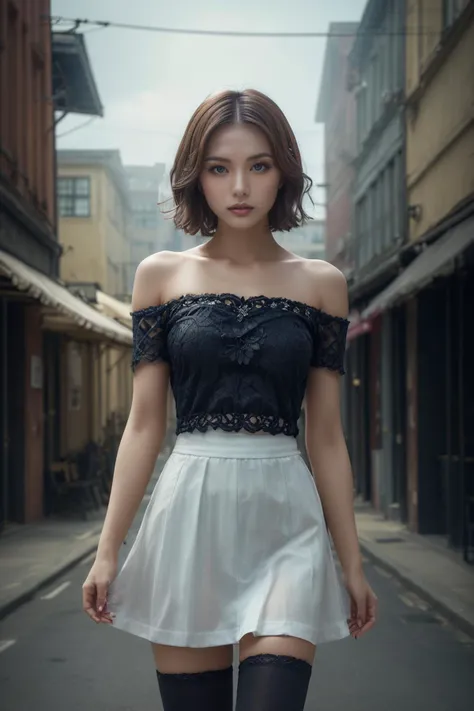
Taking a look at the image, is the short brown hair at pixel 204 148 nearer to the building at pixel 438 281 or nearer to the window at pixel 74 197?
the building at pixel 438 281

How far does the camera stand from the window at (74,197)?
4250 centimetres

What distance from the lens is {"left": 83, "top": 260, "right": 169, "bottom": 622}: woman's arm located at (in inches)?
119

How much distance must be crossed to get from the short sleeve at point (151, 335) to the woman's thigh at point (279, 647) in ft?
2.56

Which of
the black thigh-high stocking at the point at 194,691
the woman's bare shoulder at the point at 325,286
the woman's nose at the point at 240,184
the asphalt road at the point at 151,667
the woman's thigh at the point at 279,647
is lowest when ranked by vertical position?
the asphalt road at the point at 151,667

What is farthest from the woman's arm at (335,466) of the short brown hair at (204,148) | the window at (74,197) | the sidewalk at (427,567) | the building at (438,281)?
the window at (74,197)

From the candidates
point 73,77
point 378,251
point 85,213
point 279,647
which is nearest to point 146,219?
point 85,213

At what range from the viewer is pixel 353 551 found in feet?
10.2

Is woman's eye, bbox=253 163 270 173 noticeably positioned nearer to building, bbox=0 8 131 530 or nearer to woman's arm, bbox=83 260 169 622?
woman's arm, bbox=83 260 169 622

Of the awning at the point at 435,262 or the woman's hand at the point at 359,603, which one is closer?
the woman's hand at the point at 359,603

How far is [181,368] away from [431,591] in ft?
24.3

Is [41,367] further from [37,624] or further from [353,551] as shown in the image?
[353,551]

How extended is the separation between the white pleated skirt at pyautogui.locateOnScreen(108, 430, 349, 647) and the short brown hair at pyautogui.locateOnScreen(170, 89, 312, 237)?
2.11 feet

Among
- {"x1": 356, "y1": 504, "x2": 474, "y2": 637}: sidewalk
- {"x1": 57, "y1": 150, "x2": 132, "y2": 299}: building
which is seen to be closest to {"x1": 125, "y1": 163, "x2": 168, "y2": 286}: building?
{"x1": 57, "y1": 150, "x2": 132, "y2": 299}: building

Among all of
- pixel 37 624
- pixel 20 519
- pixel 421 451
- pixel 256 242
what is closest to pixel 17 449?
pixel 20 519
